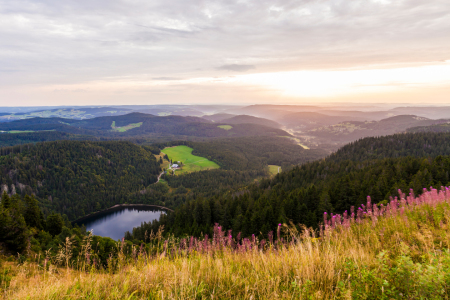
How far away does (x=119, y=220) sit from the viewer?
477ft

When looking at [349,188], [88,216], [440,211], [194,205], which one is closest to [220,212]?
[194,205]

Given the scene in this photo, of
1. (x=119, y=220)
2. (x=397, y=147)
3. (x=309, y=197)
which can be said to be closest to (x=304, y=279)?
(x=309, y=197)

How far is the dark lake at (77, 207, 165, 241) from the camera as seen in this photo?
12688 cm

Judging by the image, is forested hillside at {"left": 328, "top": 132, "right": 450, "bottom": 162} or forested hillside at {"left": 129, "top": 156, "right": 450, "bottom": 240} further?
forested hillside at {"left": 328, "top": 132, "right": 450, "bottom": 162}

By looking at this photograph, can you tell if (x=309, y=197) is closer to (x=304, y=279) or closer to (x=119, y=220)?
(x=304, y=279)

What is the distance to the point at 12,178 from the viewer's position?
578 ft

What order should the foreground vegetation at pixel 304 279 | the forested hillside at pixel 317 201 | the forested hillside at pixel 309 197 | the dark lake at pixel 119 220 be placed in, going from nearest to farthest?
the foreground vegetation at pixel 304 279 → the forested hillside at pixel 317 201 → the forested hillside at pixel 309 197 → the dark lake at pixel 119 220

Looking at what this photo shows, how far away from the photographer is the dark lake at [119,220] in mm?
126875

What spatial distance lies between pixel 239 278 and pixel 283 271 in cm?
130

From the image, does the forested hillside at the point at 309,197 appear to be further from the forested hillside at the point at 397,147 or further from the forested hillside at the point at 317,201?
the forested hillside at the point at 397,147

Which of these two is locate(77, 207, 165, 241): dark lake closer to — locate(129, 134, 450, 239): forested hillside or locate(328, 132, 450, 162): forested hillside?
locate(129, 134, 450, 239): forested hillside

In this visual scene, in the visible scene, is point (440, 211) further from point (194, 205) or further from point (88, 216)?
point (88, 216)

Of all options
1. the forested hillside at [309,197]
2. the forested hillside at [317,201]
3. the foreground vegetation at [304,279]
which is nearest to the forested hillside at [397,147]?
the forested hillside at [309,197]

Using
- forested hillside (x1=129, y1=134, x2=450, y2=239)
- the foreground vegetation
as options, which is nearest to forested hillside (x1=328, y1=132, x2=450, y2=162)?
forested hillside (x1=129, y1=134, x2=450, y2=239)
